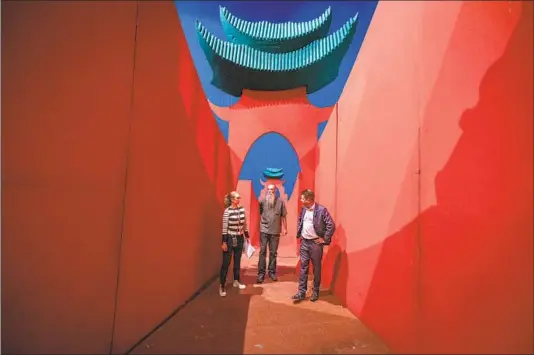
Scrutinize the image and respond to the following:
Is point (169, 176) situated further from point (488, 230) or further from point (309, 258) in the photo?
point (488, 230)

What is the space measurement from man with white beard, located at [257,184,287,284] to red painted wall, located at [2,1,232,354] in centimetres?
224

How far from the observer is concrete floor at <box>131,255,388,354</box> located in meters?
2.77

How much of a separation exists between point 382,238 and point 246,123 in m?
5.66

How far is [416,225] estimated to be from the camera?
2373 millimetres

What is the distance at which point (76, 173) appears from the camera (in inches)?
96.1

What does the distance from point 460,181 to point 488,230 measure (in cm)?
35

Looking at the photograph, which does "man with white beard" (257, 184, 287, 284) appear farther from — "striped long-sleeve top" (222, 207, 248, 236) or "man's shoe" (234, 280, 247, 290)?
"striped long-sleeve top" (222, 207, 248, 236)

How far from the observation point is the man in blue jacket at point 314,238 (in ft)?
12.7

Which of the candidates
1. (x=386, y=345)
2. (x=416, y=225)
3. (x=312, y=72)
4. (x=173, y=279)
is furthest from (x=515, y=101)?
(x=312, y=72)

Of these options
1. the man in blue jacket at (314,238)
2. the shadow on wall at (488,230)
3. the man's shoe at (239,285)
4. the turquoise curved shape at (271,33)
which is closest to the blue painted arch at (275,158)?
the turquoise curved shape at (271,33)

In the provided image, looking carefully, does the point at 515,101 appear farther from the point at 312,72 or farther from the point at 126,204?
the point at 312,72

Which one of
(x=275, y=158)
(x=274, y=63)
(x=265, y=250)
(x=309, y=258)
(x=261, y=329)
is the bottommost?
(x=261, y=329)

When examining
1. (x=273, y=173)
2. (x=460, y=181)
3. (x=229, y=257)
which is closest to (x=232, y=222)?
(x=229, y=257)

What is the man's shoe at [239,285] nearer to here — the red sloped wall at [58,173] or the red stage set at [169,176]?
the red stage set at [169,176]
